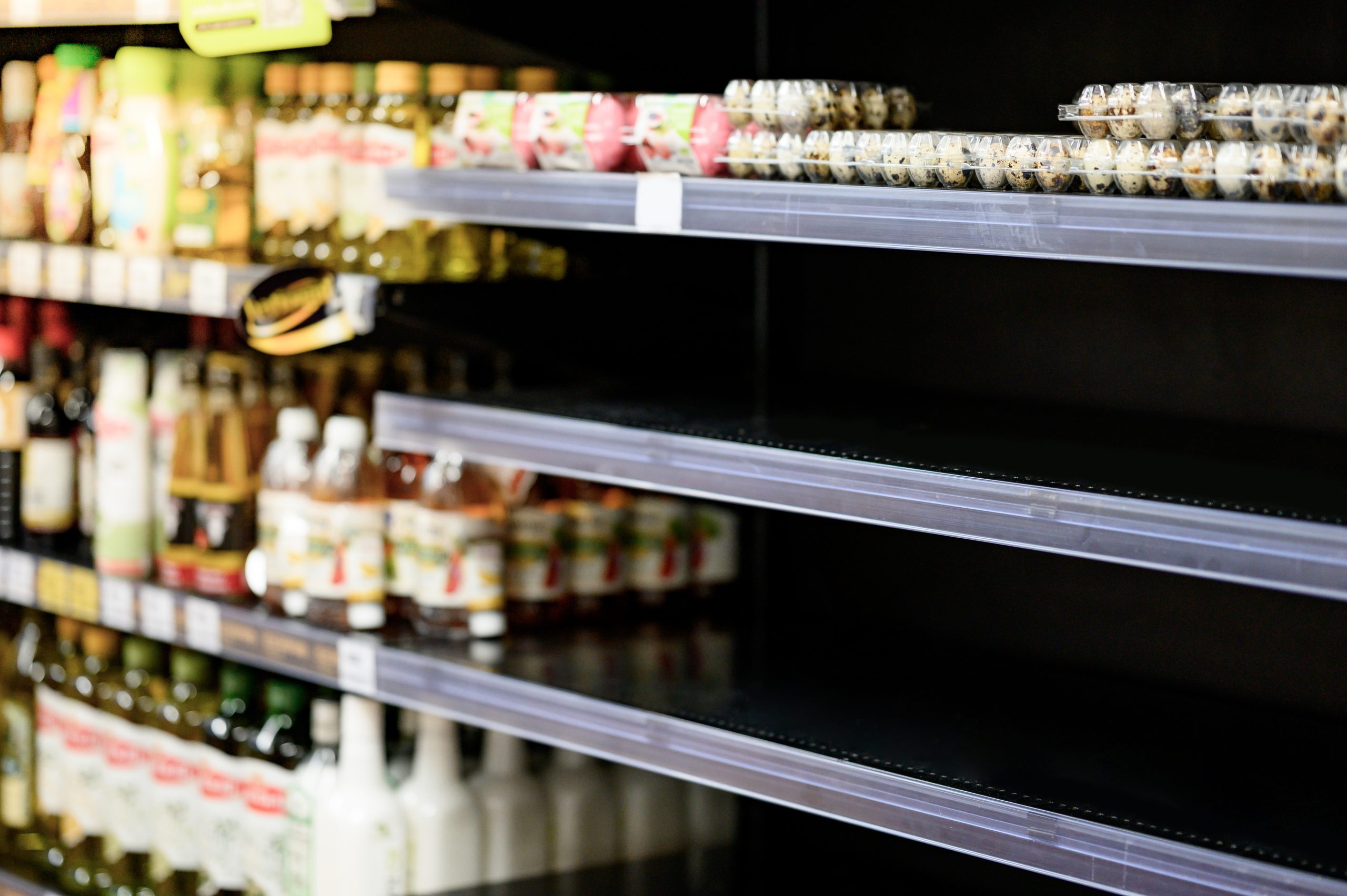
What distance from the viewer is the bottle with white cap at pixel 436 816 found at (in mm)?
2170

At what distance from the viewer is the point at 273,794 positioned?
2340 mm

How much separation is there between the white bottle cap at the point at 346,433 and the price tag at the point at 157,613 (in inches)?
16.4

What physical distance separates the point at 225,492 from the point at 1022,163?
149cm

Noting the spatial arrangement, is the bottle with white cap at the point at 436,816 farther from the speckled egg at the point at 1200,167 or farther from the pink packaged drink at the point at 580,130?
the speckled egg at the point at 1200,167

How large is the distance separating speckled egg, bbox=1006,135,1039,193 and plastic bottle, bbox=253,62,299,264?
3.97ft

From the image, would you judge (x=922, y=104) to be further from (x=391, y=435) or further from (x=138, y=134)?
(x=138, y=134)

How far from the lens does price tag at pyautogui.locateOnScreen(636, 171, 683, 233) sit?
67.1 inches

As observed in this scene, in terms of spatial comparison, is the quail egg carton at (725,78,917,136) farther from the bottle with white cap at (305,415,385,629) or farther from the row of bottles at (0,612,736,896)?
the row of bottles at (0,612,736,896)

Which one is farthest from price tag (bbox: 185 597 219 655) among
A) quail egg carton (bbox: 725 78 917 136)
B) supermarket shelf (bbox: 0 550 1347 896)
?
quail egg carton (bbox: 725 78 917 136)

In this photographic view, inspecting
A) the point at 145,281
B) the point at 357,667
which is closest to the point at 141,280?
the point at 145,281

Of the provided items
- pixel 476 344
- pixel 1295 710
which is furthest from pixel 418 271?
pixel 1295 710

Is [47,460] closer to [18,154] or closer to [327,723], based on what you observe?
[18,154]

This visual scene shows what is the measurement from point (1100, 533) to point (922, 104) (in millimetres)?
656

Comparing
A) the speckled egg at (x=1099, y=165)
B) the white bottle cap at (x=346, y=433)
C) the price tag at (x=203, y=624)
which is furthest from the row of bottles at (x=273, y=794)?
the speckled egg at (x=1099, y=165)
